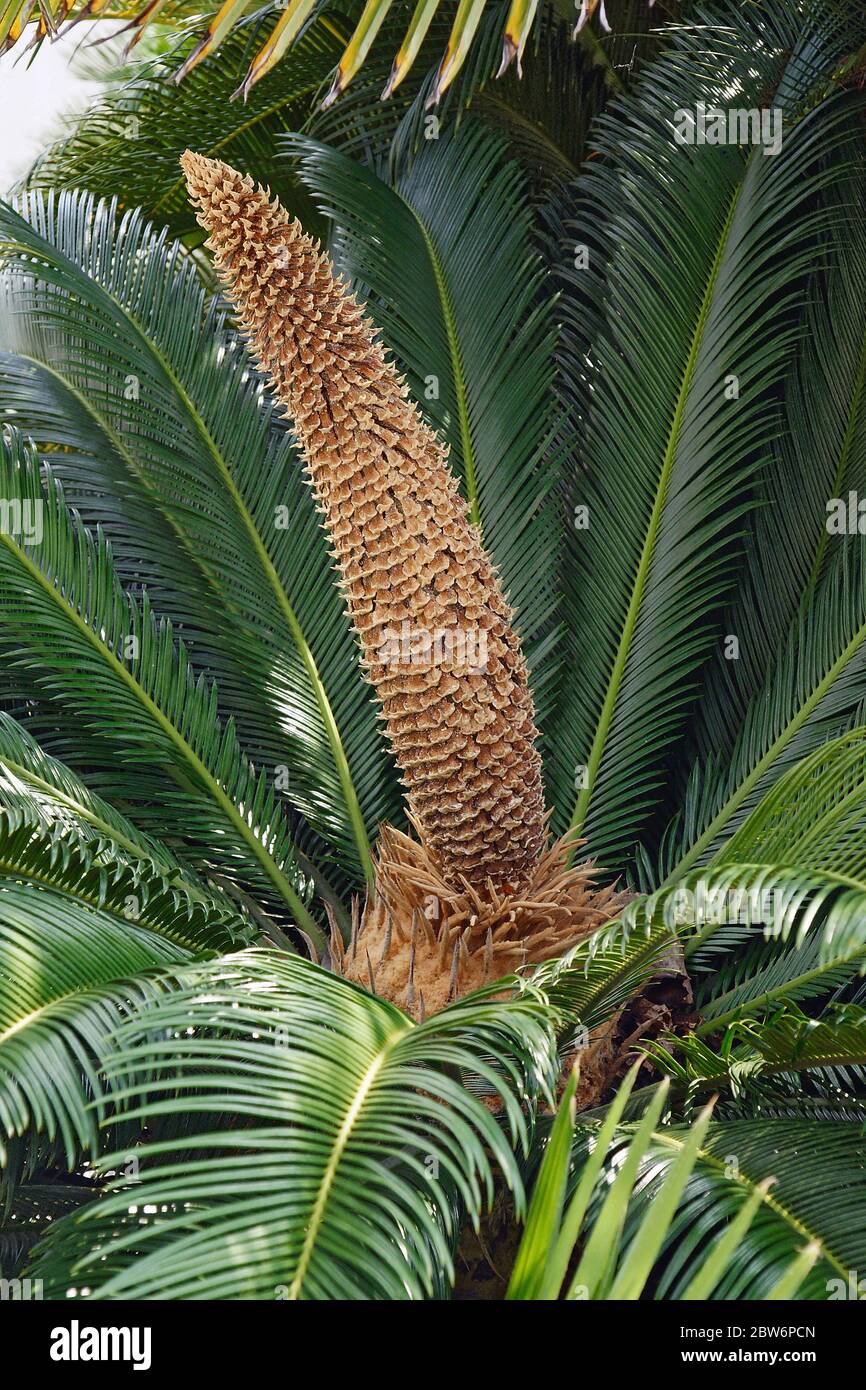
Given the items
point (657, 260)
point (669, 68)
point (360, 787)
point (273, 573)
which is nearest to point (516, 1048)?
point (360, 787)

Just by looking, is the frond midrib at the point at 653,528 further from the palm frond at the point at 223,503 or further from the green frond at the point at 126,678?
the green frond at the point at 126,678

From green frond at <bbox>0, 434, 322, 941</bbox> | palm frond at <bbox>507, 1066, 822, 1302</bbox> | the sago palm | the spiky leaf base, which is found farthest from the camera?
green frond at <bbox>0, 434, 322, 941</bbox>

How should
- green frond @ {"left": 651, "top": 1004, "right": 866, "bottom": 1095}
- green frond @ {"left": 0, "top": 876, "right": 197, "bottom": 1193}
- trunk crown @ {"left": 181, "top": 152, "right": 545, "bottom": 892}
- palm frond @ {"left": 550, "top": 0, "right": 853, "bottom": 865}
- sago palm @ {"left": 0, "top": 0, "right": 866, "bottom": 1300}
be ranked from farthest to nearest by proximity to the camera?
palm frond @ {"left": 550, "top": 0, "right": 853, "bottom": 865} < trunk crown @ {"left": 181, "top": 152, "right": 545, "bottom": 892} < green frond @ {"left": 651, "top": 1004, "right": 866, "bottom": 1095} < sago palm @ {"left": 0, "top": 0, "right": 866, "bottom": 1300} < green frond @ {"left": 0, "top": 876, "right": 197, "bottom": 1193}

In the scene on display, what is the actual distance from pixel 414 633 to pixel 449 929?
2.08ft

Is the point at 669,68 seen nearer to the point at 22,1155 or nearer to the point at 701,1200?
the point at 701,1200

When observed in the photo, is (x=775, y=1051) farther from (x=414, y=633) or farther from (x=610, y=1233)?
(x=414, y=633)

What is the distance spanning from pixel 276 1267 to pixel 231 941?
1150mm

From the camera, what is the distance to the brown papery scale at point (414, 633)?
2309 millimetres

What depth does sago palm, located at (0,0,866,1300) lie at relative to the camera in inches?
70.9

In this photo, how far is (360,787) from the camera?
3.17 metres

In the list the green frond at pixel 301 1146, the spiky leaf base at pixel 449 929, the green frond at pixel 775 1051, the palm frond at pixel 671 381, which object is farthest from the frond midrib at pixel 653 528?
the green frond at pixel 301 1146

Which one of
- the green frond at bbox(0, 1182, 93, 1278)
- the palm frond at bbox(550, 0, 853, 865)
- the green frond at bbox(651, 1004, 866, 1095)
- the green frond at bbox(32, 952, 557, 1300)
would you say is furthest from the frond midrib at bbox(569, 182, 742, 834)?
the green frond at bbox(0, 1182, 93, 1278)

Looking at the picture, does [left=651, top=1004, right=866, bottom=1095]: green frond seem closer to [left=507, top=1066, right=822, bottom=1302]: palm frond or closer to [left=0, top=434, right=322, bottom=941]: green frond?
[left=507, top=1066, right=822, bottom=1302]: palm frond

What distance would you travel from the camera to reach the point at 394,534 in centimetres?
236
